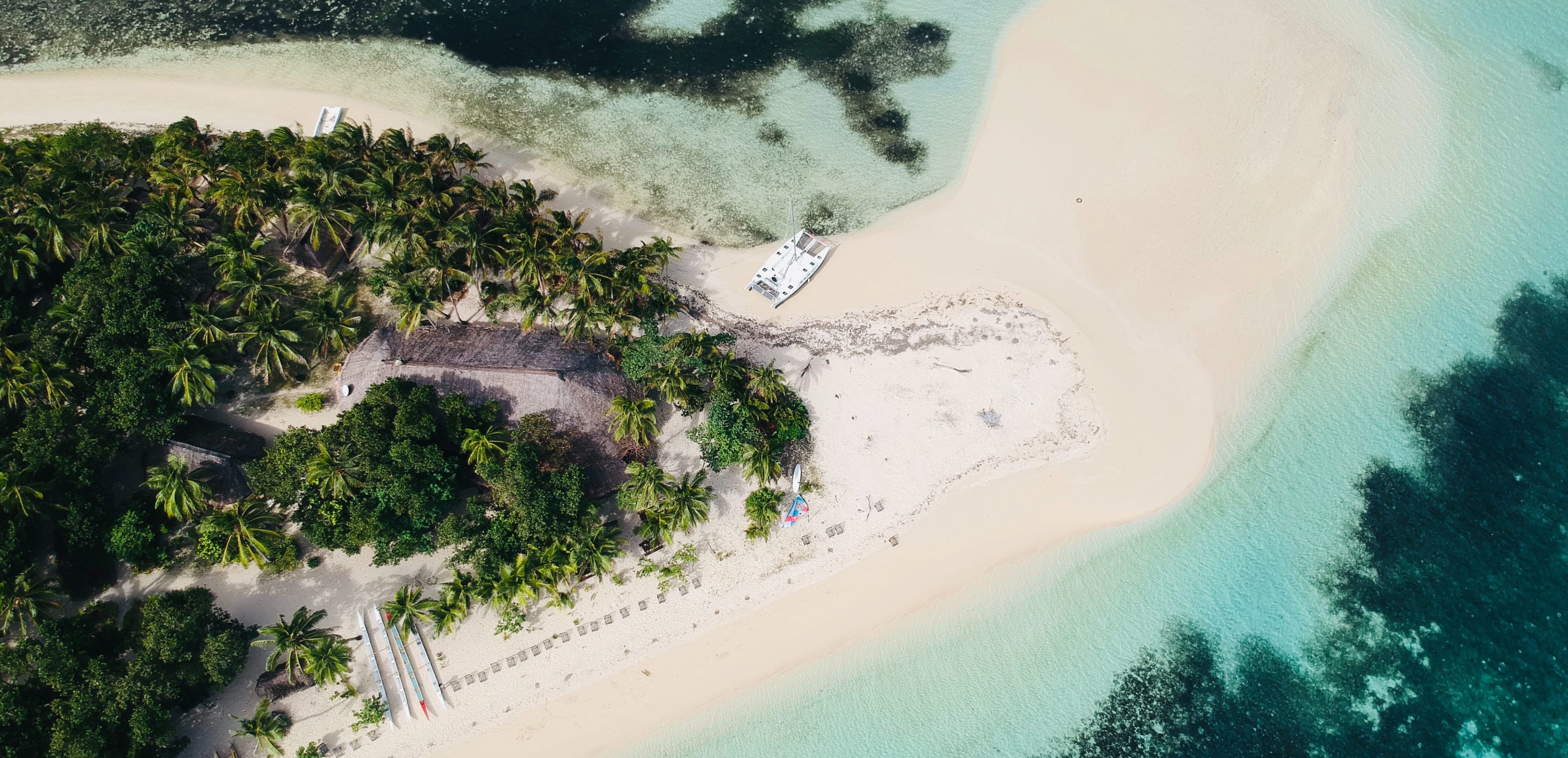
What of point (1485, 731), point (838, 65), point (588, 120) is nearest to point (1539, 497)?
point (1485, 731)

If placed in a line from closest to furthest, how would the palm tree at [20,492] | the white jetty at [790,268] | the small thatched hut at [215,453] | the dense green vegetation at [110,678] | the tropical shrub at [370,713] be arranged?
the dense green vegetation at [110,678], the palm tree at [20,492], the tropical shrub at [370,713], the small thatched hut at [215,453], the white jetty at [790,268]

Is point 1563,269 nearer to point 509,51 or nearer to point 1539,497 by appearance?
point 1539,497

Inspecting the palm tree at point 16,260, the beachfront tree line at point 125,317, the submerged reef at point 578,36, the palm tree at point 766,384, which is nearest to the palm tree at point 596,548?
the palm tree at point 766,384

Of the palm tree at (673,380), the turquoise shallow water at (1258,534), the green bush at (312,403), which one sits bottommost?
the turquoise shallow water at (1258,534)

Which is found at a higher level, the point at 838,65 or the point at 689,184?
the point at 838,65

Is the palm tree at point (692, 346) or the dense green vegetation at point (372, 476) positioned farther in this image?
the palm tree at point (692, 346)

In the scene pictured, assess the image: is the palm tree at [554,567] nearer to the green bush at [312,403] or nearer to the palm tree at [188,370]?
the green bush at [312,403]
